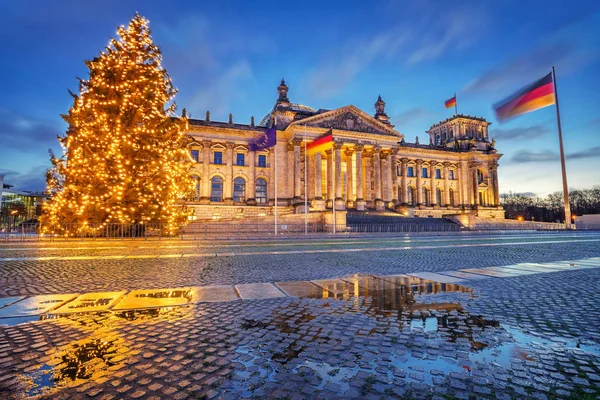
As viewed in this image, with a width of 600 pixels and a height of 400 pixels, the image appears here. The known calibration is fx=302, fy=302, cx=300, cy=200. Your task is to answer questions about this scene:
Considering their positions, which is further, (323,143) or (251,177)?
(251,177)

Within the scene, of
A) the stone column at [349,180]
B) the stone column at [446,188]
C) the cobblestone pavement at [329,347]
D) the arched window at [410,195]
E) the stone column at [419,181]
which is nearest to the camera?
the cobblestone pavement at [329,347]

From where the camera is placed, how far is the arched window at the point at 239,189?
46562 mm

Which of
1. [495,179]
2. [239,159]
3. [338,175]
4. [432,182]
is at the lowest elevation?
[338,175]

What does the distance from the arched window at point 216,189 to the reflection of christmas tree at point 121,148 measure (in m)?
22.9

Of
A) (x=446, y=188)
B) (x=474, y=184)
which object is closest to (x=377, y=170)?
(x=446, y=188)

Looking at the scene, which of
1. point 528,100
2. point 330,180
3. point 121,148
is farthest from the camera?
point 330,180

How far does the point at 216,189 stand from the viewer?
4556 centimetres

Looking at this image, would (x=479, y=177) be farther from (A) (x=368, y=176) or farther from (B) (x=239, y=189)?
(B) (x=239, y=189)

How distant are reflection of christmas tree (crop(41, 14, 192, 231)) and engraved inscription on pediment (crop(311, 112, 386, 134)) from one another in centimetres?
2667

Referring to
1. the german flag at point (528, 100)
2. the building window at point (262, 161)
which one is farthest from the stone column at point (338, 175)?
the german flag at point (528, 100)

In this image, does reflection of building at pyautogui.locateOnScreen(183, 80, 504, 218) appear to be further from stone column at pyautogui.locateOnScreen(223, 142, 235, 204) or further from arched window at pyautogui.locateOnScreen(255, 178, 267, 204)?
arched window at pyautogui.locateOnScreen(255, 178, 267, 204)

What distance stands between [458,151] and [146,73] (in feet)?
191

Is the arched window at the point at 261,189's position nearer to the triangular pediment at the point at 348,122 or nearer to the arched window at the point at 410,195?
the triangular pediment at the point at 348,122

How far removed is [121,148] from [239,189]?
2697 cm
